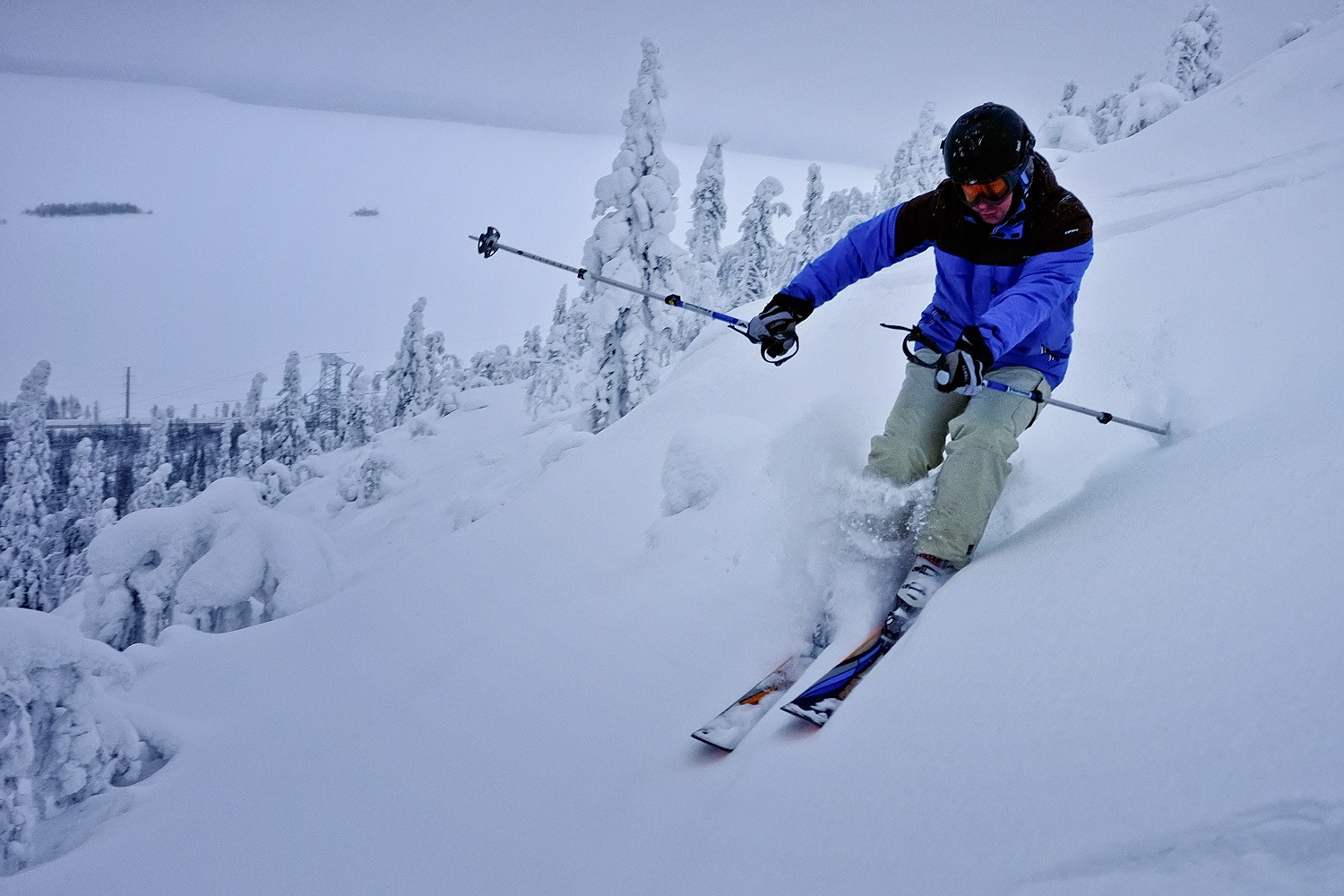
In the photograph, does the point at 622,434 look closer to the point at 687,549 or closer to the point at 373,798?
the point at 687,549

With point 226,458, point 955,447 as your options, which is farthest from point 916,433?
point 226,458

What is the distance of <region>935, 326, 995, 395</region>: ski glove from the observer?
3.20 metres

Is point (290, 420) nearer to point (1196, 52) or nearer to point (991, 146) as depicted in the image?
point (1196, 52)

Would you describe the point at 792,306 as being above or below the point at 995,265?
below

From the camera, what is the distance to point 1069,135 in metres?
27.6

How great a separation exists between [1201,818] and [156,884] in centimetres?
535

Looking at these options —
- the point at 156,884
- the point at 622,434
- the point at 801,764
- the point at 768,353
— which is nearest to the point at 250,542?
the point at 622,434

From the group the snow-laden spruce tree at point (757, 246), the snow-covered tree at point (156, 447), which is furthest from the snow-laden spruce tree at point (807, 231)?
the snow-covered tree at point (156, 447)

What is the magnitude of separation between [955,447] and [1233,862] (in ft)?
8.20

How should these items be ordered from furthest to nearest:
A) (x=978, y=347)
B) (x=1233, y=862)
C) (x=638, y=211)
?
(x=638, y=211) → (x=978, y=347) → (x=1233, y=862)

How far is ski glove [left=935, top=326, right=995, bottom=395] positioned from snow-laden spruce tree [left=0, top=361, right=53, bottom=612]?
48.0 meters

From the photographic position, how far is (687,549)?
19.6 ft

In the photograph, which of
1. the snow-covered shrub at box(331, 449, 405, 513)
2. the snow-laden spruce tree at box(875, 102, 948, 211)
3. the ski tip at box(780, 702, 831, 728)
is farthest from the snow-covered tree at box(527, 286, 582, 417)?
the ski tip at box(780, 702, 831, 728)

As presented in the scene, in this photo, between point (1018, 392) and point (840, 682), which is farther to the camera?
point (1018, 392)
